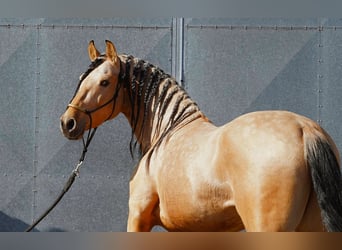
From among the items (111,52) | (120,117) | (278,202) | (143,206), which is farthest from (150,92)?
(120,117)

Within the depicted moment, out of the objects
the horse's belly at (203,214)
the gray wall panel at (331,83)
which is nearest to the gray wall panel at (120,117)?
the gray wall panel at (331,83)

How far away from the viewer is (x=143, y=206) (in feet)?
6.91

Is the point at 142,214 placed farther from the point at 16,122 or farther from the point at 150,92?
the point at 16,122

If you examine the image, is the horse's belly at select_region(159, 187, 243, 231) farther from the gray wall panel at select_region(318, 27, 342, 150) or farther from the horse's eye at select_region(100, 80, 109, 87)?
the gray wall panel at select_region(318, 27, 342, 150)

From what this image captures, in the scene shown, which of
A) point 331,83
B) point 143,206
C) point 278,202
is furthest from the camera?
point 331,83

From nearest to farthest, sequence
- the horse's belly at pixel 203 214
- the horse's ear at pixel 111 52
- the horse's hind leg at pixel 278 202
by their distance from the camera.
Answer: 1. the horse's hind leg at pixel 278 202
2. the horse's belly at pixel 203 214
3. the horse's ear at pixel 111 52

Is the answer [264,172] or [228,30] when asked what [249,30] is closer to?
[228,30]

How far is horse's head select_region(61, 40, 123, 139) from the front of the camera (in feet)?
7.14

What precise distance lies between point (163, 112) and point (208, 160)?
0.50 meters

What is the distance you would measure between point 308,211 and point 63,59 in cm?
198

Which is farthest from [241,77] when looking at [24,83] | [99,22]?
[24,83]

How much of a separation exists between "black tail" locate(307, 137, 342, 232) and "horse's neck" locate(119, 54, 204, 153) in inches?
25.4

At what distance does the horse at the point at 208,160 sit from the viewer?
5.24ft

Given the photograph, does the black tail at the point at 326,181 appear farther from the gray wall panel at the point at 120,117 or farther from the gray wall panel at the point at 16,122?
the gray wall panel at the point at 16,122
